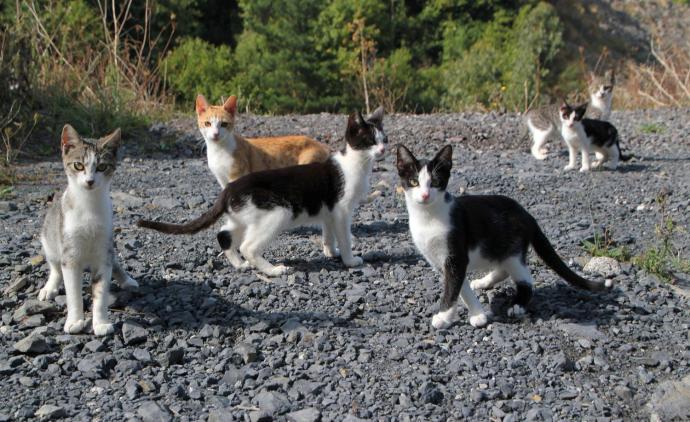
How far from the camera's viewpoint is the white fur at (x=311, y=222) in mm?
4965

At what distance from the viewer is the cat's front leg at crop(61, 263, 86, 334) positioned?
154 inches

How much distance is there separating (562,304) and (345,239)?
145 centimetres

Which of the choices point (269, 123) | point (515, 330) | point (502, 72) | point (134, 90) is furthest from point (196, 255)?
point (502, 72)

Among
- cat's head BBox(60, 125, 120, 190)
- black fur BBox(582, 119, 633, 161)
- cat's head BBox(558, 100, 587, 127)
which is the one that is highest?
cat's head BBox(60, 125, 120, 190)

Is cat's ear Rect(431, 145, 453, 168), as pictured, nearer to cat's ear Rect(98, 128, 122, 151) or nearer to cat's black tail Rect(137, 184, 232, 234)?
cat's black tail Rect(137, 184, 232, 234)

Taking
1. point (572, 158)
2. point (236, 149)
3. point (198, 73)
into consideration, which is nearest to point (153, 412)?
point (236, 149)

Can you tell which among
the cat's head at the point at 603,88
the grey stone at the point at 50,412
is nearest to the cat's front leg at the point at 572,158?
the cat's head at the point at 603,88

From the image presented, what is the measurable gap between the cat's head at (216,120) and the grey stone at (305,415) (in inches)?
119

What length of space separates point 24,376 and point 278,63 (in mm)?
13612

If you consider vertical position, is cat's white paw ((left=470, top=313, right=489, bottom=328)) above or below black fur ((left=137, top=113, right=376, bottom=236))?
below

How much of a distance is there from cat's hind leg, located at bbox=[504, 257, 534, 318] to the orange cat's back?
2.36 meters

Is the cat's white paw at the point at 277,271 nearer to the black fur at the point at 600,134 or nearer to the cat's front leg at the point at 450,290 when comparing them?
the cat's front leg at the point at 450,290

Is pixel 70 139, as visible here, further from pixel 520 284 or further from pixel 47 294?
pixel 520 284

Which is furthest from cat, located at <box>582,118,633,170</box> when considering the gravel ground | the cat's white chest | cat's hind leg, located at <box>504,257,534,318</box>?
the cat's white chest
